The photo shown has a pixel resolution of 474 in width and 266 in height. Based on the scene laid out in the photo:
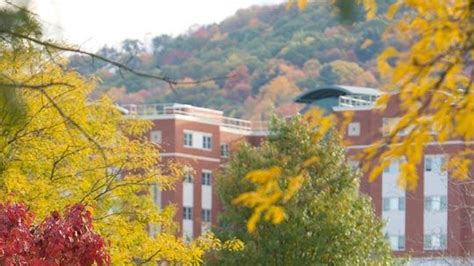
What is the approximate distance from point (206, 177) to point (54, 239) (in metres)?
74.3

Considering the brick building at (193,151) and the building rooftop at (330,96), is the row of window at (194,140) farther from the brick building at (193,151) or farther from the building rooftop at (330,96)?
the building rooftop at (330,96)

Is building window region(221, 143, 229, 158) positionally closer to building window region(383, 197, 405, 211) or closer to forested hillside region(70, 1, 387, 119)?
building window region(383, 197, 405, 211)

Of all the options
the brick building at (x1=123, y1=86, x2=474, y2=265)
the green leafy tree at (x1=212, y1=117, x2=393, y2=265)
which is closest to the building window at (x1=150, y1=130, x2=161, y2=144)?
the brick building at (x1=123, y1=86, x2=474, y2=265)

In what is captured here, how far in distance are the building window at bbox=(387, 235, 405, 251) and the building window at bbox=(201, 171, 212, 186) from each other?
12183 millimetres

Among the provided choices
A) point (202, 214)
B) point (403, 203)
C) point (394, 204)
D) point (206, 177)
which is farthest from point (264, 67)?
point (403, 203)

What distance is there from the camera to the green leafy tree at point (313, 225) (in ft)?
150

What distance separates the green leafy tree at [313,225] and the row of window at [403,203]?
35962 mm

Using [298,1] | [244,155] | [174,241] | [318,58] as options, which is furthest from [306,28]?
[298,1]

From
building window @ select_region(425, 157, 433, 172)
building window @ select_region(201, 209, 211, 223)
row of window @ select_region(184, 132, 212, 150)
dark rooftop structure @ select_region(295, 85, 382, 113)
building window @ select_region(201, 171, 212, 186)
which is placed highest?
dark rooftop structure @ select_region(295, 85, 382, 113)

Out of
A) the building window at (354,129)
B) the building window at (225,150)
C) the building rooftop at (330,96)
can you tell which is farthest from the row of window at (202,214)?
the building window at (354,129)

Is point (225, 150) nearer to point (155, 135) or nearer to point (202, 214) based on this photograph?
point (202, 214)

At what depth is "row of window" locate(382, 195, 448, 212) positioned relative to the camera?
285 feet

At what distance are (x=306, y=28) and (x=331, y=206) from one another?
99273 millimetres

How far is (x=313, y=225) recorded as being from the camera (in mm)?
46469
